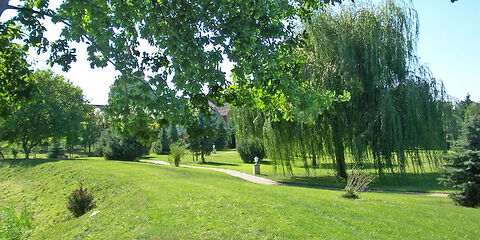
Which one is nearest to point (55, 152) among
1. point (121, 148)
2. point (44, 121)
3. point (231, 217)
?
point (44, 121)

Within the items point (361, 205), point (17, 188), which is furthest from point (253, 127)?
point (17, 188)

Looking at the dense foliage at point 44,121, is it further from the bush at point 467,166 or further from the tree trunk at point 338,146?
the bush at point 467,166

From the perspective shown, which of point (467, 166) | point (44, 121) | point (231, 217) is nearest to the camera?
point (231, 217)

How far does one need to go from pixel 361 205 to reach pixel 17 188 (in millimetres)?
16655

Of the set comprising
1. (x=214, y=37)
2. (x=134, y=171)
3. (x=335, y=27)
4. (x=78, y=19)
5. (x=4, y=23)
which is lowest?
(x=134, y=171)

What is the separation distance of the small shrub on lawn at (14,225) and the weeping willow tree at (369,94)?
10582mm

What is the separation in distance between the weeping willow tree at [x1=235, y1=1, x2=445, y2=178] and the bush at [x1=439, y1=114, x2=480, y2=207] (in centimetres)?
368

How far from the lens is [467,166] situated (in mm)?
10781

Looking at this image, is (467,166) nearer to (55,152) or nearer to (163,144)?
(55,152)

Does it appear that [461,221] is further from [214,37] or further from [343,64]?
[343,64]

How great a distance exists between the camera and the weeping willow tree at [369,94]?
49.7 feet

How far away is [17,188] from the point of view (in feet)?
56.2

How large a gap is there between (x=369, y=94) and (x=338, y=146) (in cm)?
291

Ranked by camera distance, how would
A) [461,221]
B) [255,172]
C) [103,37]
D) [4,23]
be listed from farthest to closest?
[255,172], [461,221], [4,23], [103,37]
